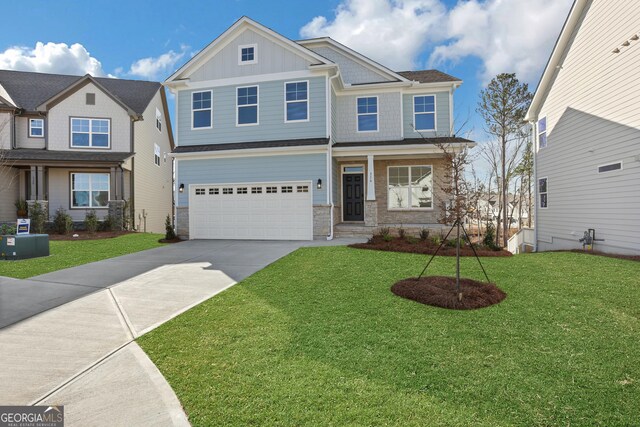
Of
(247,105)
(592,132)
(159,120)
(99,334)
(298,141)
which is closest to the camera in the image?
(99,334)

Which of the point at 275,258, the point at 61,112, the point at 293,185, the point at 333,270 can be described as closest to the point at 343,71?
the point at 293,185

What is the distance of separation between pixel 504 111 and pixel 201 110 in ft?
54.0

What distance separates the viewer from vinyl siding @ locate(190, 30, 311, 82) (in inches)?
521

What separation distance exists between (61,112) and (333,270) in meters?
18.8

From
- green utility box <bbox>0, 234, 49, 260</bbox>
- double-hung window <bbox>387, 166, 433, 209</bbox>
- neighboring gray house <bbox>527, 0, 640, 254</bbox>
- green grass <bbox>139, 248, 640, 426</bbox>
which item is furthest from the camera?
double-hung window <bbox>387, 166, 433, 209</bbox>

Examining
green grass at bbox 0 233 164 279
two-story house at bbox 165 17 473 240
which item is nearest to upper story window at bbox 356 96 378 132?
two-story house at bbox 165 17 473 240

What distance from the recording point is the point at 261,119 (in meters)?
13.6

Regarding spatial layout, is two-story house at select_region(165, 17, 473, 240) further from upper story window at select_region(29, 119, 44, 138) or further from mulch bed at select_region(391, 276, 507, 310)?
upper story window at select_region(29, 119, 44, 138)

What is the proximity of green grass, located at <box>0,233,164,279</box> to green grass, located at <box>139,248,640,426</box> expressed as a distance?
18.2 feet

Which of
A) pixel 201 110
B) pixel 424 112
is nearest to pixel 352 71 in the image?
pixel 424 112

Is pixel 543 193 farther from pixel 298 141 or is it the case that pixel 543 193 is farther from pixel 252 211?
pixel 252 211

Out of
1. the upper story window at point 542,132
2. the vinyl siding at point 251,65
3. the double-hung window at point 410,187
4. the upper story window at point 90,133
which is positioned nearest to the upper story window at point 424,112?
the double-hung window at point 410,187

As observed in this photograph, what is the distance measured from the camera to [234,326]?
162 inches

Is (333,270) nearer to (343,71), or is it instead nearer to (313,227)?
(313,227)
